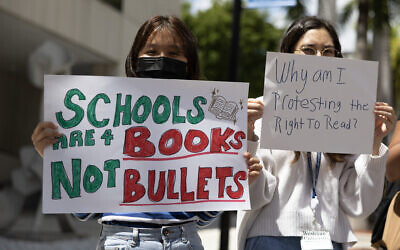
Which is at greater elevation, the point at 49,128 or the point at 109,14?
the point at 109,14

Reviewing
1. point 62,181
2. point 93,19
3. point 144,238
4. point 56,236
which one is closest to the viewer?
point 144,238

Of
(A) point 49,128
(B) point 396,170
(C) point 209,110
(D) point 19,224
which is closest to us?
(A) point 49,128

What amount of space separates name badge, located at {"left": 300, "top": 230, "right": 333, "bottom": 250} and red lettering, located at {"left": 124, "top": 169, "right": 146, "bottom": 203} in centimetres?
74

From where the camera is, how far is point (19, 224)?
12711mm

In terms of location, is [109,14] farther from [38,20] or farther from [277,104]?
[277,104]

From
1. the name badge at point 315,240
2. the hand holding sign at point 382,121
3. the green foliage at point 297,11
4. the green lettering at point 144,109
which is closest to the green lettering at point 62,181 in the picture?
the green lettering at point 144,109

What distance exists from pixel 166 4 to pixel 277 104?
1683cm

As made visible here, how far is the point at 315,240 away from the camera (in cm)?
298

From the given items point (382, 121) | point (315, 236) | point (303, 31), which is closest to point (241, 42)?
point (303, 31)

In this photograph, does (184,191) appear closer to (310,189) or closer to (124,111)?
(124,111)

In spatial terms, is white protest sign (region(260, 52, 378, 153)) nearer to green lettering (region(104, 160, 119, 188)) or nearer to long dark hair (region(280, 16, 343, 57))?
long dark hair (region(280, 16, 343, 57))

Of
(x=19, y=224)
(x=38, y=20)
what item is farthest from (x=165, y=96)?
(x=38, y=20)

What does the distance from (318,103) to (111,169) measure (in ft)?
3.31

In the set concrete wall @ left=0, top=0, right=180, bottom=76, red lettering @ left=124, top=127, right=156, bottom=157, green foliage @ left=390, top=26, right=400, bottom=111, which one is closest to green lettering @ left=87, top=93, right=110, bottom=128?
red lettering @ left=124, top=127, right=156, bottom=157
